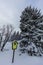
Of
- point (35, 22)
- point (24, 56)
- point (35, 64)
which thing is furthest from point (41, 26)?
point (35, 64)

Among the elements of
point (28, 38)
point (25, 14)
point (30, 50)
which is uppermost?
point (25, 14)

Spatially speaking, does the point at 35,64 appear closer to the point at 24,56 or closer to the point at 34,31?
the point at 24,56

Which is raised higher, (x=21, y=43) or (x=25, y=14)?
(x=25, y=14)

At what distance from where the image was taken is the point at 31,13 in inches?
677

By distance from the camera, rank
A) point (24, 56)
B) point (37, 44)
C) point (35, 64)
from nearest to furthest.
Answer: point (35, 64)
point (24, 56)
point (37, 44)

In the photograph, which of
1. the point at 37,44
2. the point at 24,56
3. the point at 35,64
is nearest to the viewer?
the point at 35,64

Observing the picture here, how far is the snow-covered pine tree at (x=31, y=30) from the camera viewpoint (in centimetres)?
1606

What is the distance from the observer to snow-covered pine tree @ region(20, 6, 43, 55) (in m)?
16.1

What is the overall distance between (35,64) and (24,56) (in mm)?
2457

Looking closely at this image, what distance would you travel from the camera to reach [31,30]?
16.5 meters

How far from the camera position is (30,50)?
1573cm

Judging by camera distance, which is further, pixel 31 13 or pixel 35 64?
pixel 31 13

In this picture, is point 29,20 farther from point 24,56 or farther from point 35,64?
point 35,64

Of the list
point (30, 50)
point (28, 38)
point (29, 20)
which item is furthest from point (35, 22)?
point (30, 50)
